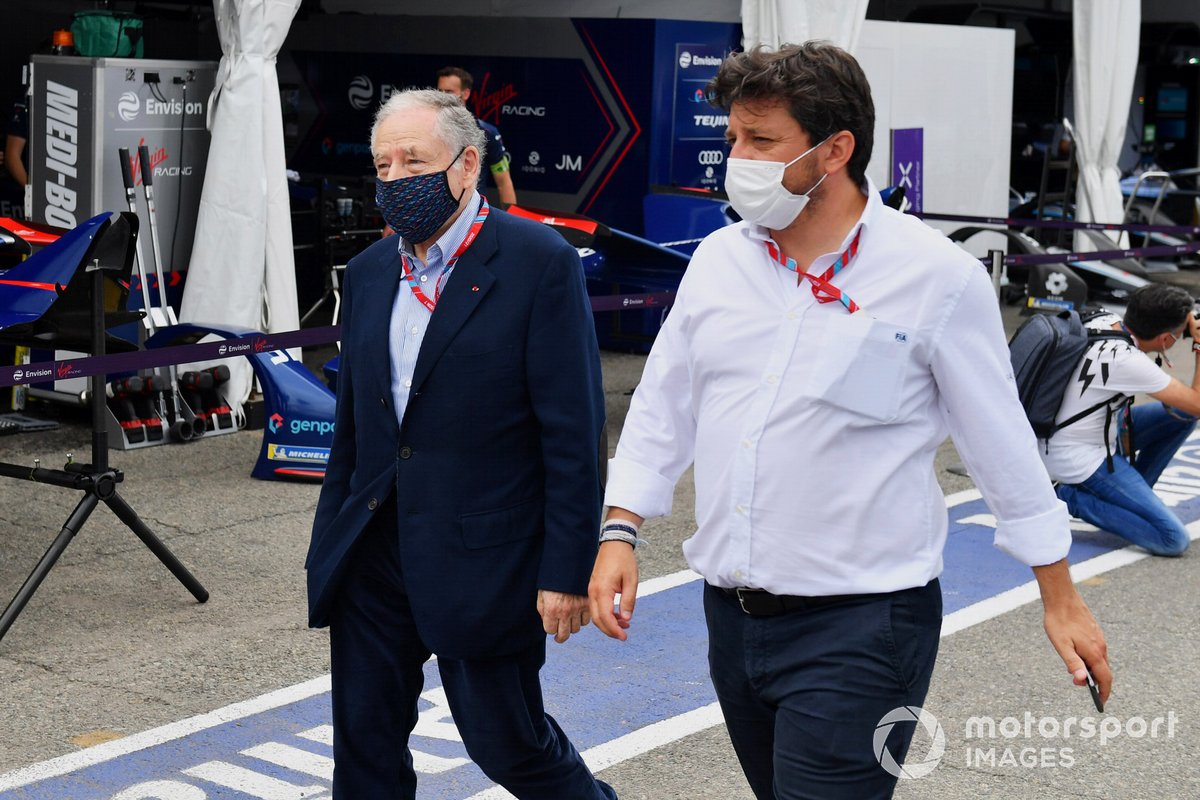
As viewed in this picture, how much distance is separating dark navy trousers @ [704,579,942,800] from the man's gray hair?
1143 mm

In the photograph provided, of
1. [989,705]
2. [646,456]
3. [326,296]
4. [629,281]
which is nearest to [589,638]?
[989,705]

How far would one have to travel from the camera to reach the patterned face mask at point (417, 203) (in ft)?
10.4

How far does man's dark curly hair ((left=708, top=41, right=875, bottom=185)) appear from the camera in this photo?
262 cm

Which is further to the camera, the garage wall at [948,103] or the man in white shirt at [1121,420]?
the garage wall at [948,103]

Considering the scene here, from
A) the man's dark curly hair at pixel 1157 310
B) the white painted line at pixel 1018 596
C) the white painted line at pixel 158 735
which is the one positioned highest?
the man's dark curly hair at pixel 1157 310

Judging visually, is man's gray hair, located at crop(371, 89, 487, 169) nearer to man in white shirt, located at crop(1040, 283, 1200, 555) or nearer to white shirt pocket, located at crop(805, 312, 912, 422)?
white shirt pocket, located at crop(805, 312, 912, 422)

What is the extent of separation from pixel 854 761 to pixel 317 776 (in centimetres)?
210

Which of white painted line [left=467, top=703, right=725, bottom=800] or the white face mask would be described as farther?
white painted line [left=467, top=703, right=725, bottom=800]

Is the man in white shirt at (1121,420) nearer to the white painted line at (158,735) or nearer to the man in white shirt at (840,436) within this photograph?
the white painted line at (158,735)

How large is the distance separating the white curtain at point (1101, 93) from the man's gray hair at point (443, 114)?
1230 cm

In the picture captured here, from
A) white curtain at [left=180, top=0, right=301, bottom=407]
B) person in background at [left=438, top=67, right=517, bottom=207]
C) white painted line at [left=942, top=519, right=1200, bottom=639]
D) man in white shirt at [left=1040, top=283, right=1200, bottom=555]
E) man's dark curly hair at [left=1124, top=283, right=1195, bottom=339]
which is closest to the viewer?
white painted line at [left=942, top=519, right=1200, bottom=639]

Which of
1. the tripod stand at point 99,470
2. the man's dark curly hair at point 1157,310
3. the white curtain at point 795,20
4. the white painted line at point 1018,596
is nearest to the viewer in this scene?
the tripod stand at point 99,470

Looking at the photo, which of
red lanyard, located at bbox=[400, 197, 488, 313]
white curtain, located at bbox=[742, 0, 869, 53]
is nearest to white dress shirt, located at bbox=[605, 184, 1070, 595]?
red lanyard, located at bbox=[400, 197, 488, 313]

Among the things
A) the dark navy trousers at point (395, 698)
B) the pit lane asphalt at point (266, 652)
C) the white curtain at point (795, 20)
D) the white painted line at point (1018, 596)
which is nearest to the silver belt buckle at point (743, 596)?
the dark navy trousers at point (395, 698)
